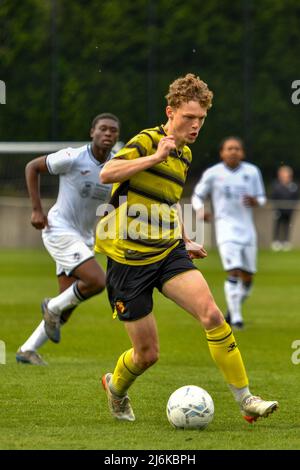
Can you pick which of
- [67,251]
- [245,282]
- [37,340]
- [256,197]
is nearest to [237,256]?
[245,282]

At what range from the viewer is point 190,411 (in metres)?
6.84

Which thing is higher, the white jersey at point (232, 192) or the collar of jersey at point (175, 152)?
the collar of jersey at point (175, 152)

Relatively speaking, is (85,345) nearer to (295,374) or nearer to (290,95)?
(295,374)

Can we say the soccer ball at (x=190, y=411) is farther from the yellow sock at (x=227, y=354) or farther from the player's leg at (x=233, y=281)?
the player's leg at (x=233, y=281)

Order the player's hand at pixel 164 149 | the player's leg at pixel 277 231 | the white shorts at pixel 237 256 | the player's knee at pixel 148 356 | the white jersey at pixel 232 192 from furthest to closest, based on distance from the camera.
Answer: the player's leg at pixel 277 231 < the white jersey at pixel 232 192 < the white shorts at pixel 237 256 < the player's knee at pixel 148 356 < the player's hand at pixel 164 149

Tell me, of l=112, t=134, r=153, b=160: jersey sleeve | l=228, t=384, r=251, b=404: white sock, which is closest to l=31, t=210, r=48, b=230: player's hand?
l=112, t=134, r=153, b=160: jersey sleeve

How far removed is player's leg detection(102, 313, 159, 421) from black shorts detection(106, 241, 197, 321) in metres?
0.07

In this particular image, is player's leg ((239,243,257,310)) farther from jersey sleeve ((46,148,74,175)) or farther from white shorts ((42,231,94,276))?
jersey sleeve ((46,148,74,175))

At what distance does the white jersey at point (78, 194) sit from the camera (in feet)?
33.6

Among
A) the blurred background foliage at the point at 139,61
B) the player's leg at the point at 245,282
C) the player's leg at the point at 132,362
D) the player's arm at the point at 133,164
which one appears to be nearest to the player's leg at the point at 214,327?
the player's leg at the point at 132,362

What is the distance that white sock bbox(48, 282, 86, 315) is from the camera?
32.2ft

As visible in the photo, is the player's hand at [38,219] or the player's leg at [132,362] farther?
the player's hand at [38,219]

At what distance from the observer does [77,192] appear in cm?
1041
